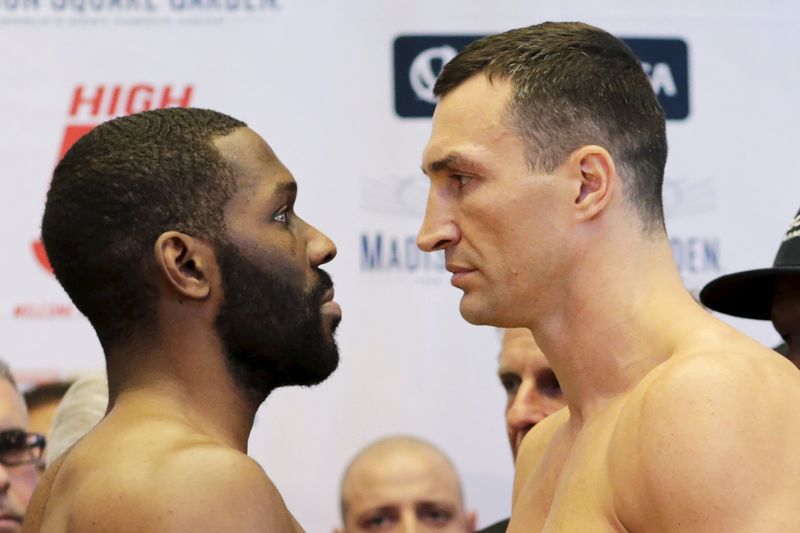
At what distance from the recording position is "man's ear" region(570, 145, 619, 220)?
1703mm

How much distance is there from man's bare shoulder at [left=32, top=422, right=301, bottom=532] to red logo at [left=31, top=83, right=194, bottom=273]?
1740mm

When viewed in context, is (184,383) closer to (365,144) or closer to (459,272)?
(459,272)

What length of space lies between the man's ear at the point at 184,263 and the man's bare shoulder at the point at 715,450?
569mm

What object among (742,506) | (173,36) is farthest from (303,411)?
(742,506)

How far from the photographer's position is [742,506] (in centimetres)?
146

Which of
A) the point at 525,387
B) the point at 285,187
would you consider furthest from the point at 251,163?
the point at 525,387

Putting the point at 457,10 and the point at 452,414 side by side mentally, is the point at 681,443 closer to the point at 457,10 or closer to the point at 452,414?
the point at 452,414

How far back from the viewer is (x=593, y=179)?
171cm

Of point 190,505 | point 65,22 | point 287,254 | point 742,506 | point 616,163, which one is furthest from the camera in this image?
point 65,22

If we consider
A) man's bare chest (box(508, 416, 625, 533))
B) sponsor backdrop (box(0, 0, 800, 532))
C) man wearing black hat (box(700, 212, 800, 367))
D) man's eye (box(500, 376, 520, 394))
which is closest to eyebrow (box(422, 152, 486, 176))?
man's bare chest (box(508, 416, 625, 533))

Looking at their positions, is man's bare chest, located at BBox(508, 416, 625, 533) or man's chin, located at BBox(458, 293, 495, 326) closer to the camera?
man's bare chest, located at BBox(508, 416, 625, 533)

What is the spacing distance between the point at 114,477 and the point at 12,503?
62.3 inches

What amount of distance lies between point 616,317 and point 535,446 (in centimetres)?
41

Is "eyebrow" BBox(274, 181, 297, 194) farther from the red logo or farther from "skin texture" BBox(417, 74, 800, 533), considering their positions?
the red logo
